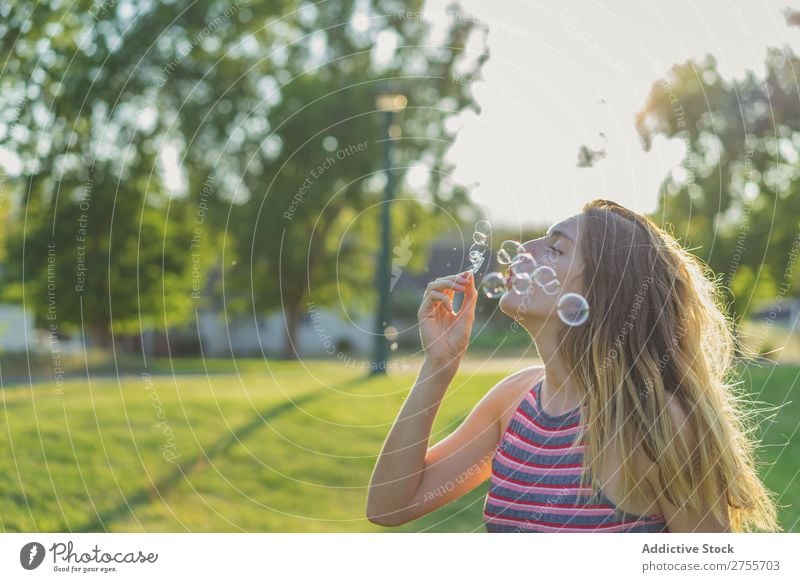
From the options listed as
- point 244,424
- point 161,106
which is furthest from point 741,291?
point 161,106

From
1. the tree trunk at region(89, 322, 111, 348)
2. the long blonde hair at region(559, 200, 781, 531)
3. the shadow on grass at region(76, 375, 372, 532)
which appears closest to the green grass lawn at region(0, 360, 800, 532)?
the shadow on grass at region(76, 375, 372, 532)

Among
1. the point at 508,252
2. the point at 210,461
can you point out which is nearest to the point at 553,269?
the point at 508,252

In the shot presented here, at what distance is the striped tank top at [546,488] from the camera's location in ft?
10.8

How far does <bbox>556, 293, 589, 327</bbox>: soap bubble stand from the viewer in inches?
134

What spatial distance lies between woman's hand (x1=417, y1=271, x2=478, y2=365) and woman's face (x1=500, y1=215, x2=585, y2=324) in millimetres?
196

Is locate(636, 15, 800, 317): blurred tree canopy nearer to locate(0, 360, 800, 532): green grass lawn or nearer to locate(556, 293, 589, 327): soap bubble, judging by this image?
locate(0, 360, 800, 532): green grass lawn

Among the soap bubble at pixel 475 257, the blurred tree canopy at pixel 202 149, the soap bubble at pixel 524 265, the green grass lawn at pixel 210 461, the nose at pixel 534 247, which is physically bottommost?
the green grass lawn at pixel 210 461

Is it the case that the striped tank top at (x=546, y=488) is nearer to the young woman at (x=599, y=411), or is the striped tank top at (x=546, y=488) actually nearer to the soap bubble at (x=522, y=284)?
the young woman at (x=599, y=411)

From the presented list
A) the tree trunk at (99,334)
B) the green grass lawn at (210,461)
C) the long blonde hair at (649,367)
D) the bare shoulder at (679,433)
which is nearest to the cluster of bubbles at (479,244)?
the long blonde hair at (649,367)

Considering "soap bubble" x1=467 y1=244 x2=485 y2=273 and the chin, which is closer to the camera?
the chin

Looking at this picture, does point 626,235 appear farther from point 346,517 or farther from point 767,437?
point 767,437

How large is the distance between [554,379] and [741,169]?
1476 cm

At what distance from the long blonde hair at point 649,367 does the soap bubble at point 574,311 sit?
3cm

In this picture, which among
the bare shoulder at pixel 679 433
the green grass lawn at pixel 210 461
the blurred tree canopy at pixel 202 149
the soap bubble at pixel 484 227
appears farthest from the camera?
the blurred tree canopy at pixel 202 149
